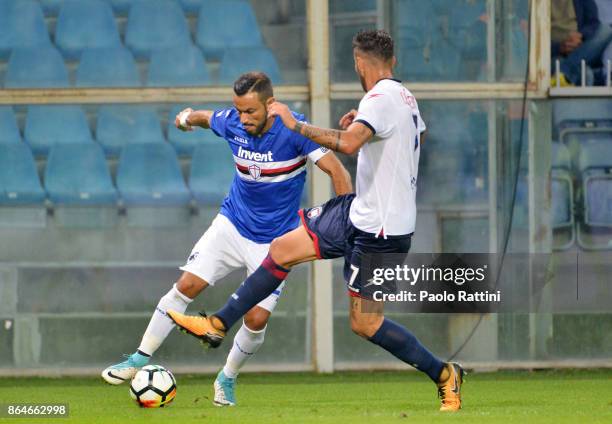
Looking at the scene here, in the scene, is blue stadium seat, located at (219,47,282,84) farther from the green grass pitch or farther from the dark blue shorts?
the dark blue shorts

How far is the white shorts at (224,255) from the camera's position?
8211 mm

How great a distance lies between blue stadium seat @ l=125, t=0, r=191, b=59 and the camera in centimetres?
1108

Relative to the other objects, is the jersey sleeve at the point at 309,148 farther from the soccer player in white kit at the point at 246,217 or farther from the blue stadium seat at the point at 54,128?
the blue stadium seat at the point at 54,128

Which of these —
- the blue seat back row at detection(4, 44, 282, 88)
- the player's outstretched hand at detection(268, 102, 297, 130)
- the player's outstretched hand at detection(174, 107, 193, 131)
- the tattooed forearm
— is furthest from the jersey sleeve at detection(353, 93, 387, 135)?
the blue seat back row at detection(4, 44, 282, 88)

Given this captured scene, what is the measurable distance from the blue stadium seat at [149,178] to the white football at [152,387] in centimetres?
357

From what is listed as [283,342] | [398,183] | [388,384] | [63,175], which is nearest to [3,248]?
[63,175]

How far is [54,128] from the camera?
11008 millimetres

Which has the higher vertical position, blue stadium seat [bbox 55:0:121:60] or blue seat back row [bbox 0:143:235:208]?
blue stadium seat [bbox 55:0:121:60]

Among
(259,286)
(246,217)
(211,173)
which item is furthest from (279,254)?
(211,173)

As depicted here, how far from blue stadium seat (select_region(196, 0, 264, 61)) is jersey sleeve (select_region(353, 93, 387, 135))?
168 inches

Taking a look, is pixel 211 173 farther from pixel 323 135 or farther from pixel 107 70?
pixel 323 135

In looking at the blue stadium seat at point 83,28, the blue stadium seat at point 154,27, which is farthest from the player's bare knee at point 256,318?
the blue stadium seat at point 83,28

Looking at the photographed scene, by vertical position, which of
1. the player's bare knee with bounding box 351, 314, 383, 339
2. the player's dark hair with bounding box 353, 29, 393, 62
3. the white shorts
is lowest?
the player's bare knee with bounding box 351, 314, 383, 339

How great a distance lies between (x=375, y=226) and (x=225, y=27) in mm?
4475
